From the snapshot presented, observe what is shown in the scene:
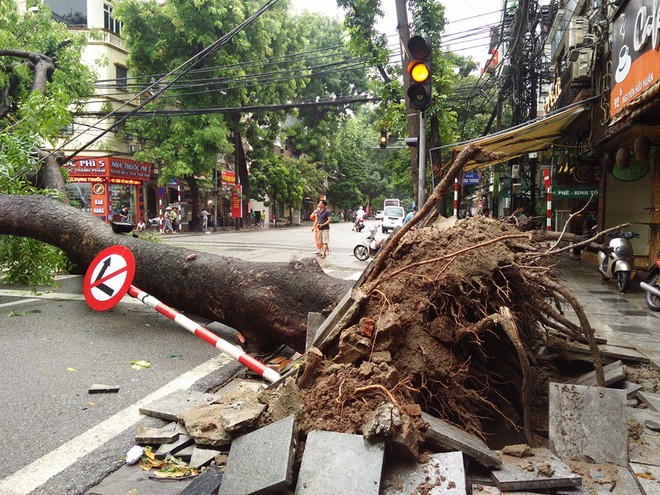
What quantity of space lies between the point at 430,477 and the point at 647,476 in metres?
1.17

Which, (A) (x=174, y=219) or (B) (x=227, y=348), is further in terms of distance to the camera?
(A) (x=174, y=219)

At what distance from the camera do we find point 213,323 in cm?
616

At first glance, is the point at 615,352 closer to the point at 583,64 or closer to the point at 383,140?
the point at 583,64

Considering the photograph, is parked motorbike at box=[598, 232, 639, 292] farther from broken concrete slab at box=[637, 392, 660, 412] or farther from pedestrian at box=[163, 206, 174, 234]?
pedestrian at box=[163, 206, 174, 234]

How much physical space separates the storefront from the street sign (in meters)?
21.6

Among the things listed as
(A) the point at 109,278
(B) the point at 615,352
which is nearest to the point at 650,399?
(B) the point at 615,352

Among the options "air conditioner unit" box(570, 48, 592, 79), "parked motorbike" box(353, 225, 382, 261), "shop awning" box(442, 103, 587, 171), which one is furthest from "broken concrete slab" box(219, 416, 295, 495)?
"air conditioner unit" box(570, 48, 592, 79)

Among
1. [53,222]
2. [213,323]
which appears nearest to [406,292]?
[213,323]

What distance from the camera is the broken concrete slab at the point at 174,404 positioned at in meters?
3.25

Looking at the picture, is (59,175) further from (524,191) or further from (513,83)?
(524,191)

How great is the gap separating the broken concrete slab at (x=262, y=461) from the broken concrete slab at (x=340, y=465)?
91 millimetres

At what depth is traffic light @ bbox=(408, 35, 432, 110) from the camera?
6.64m

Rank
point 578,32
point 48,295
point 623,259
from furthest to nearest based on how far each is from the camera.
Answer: point 578,32, point 623,259, point 48,295

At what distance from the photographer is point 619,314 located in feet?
22.8
